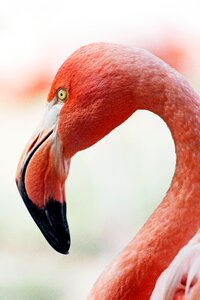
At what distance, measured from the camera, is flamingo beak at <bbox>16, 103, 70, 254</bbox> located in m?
1.30

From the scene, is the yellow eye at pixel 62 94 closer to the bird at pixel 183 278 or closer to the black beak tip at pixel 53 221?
the black beak tip at pixel 53 221

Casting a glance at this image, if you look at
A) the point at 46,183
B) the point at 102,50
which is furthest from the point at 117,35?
the point at 46,183

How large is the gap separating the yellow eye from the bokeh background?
9 cm

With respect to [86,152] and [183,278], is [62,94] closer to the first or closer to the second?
[86,152]

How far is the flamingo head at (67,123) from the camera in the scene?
1269 millimetres

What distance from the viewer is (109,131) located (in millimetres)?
1323

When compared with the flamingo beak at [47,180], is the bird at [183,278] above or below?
below

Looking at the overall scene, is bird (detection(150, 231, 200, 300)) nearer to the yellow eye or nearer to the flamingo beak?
the flamingo beak

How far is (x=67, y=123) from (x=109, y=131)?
10cm

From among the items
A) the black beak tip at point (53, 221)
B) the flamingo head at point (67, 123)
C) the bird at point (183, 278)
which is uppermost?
the flamingo head at point (67, 123)

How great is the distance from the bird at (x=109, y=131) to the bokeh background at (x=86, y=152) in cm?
6

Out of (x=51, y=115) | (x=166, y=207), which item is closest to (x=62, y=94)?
(x=51, y=115)

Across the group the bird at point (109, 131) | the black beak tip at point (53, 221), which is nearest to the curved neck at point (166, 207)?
the bird at point (109, 131)

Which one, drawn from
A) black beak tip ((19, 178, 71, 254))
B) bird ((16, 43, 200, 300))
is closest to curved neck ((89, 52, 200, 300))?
bird ((16, 43, 200, 300))
